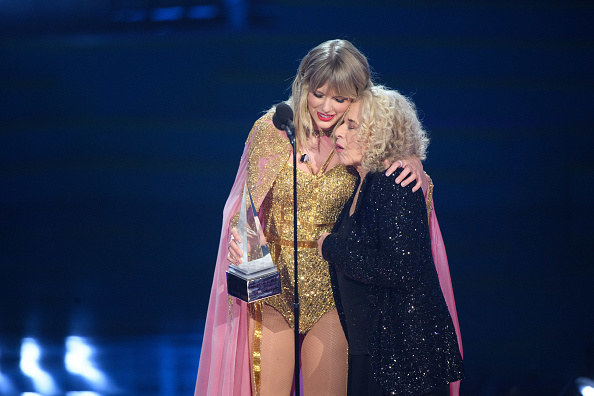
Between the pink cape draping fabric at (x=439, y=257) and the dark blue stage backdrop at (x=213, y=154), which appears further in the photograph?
the dark blue stage backdrop at (x=213, y=154)

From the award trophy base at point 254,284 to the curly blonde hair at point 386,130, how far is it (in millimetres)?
420

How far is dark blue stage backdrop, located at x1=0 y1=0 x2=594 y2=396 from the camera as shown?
11.6 ft

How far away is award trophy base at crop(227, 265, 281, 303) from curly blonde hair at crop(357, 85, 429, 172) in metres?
0.42

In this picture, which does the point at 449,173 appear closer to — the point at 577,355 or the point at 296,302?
the point at 577,355

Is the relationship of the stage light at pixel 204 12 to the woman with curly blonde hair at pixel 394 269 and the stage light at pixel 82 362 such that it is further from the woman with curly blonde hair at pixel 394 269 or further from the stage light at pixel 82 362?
the woman with curly blonde hair at pixel 394 269

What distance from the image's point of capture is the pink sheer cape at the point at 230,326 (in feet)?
A: 6.80

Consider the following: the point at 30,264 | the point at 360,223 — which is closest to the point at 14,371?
the point at 30,264

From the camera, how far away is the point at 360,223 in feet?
5.83

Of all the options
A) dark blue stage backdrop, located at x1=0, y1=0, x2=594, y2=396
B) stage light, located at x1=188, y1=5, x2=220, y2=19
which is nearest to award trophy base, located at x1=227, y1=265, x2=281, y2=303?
dark blue stage backdrop, located at x1=0, y1=0, x2=594, y2=396

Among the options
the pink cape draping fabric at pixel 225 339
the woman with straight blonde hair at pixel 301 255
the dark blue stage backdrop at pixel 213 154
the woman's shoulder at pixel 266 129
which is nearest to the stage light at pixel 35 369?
the dark blue stage backdrop at pixel 213 154

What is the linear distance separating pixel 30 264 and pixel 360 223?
3046 mm

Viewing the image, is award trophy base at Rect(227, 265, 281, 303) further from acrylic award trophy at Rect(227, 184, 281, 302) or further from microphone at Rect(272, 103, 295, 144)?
microphone at Rect(272, 103, 295, 144)

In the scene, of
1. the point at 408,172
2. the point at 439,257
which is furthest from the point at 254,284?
the point at 439,257

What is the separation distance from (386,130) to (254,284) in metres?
0.58
